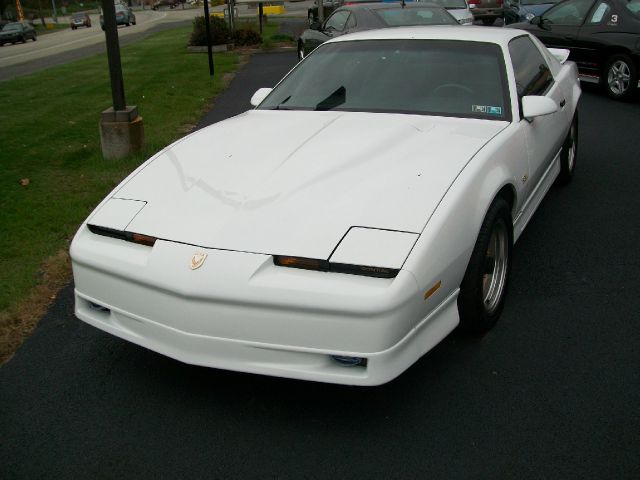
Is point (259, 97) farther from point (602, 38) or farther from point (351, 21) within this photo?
point (351, 21)

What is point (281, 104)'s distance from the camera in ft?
14.7

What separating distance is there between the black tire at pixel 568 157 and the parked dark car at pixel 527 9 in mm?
10903

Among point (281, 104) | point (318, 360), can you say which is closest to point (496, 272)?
point (318, 360)

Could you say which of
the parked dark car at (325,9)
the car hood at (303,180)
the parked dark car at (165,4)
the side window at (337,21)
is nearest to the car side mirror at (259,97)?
the car hood at (303,180)

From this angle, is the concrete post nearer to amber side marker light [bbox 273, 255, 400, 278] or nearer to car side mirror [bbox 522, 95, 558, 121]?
car side mirror [bbox 522, 95, 558, 121]

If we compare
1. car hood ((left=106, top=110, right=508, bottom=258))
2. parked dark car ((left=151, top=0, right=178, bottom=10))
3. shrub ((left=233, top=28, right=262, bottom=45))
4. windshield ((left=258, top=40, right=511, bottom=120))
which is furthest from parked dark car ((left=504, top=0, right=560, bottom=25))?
parked dark car ((left=151, top=0, right=178, bottom=10))

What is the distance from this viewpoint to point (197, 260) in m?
2.74

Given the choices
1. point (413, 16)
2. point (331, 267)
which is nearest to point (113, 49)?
point (331, 267)

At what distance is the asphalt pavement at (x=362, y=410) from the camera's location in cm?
259

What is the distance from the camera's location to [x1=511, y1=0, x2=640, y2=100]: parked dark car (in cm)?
952

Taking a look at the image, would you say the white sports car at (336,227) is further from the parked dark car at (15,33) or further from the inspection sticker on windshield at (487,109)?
the parked dark car at (15,33)

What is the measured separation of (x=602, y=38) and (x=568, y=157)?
16.6 feet

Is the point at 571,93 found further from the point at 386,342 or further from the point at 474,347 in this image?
the point at 386,342

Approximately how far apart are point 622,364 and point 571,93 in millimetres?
2982
